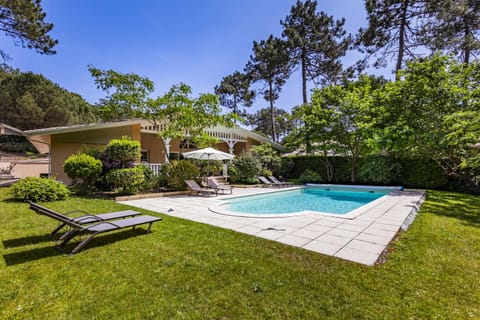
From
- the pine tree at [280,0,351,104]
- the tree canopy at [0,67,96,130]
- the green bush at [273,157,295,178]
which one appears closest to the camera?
the green bush at [273,157,295,178]

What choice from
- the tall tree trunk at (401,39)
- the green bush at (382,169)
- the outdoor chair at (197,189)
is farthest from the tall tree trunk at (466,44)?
the outdoor chair at (197,189)

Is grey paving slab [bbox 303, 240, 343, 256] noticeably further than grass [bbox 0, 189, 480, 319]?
Yes

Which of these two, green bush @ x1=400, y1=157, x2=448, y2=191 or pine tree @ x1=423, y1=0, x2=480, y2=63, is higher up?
pine tree @ x1=423, y1=0, x2=480, y2=63

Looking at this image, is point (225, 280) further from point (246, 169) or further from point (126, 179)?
point (246, 169)

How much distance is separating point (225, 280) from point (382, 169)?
1567 cm

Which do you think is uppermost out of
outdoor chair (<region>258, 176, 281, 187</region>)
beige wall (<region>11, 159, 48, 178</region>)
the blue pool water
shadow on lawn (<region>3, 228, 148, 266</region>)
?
beige wall (<region>11, 159, 48, 178</region>)

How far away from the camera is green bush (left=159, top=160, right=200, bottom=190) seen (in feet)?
40.1

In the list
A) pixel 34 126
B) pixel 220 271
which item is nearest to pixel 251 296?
pixel 220 271

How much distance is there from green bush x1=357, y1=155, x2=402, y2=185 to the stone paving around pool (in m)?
8.10

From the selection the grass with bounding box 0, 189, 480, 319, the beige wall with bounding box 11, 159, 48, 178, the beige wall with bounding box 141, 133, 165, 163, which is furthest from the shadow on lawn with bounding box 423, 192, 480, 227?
the beige wall with bounding box 11, 159, 48, 178

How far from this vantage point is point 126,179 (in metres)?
9.87

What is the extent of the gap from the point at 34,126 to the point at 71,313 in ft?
124

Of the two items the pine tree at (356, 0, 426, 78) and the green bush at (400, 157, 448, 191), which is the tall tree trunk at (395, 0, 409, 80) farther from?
the green bush at (400, 157, 448, 191)

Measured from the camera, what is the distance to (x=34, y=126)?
30.2 m
